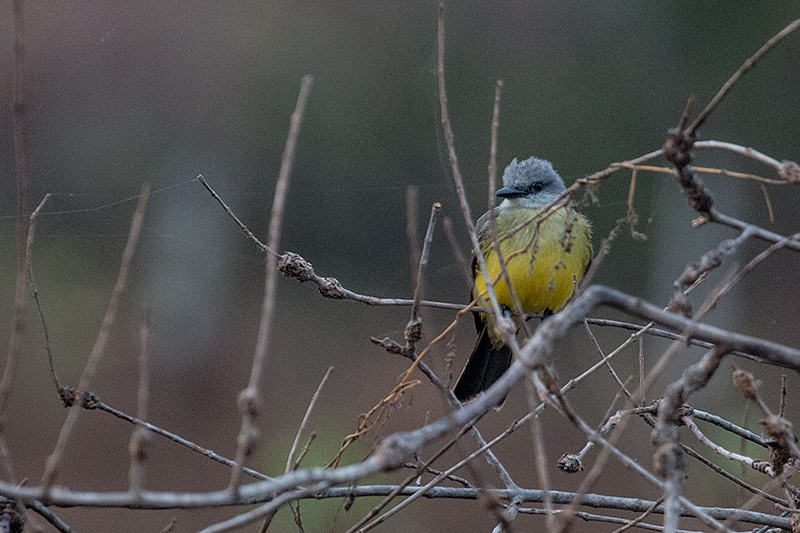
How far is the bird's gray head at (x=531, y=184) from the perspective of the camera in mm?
3738

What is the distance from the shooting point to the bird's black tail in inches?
139

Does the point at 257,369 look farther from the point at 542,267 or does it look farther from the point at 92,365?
the point at 542,267

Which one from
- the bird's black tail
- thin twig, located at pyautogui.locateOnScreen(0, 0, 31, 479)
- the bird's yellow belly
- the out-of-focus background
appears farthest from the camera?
the out-of-focus background

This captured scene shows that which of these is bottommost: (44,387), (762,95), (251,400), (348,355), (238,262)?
(44,387)

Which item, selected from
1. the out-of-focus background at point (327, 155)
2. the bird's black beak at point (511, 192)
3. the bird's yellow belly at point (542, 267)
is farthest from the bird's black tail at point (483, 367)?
the out-of-focus background at point (327, 155)

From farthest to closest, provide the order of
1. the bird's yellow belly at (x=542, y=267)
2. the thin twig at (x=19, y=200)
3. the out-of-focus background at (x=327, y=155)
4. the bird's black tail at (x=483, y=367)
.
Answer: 1. the out-of-focus background at (x=327, y=155)
2. the bird's black tail at (x=483, y=367)
3. the bird's yellow belly at (x=542, y=267)
4. the thin twig at (x=19, y=200)

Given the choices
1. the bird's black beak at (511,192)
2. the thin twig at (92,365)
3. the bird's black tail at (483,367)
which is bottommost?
the bird's black tail at (483,367)

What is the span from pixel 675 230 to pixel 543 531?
23.5ft

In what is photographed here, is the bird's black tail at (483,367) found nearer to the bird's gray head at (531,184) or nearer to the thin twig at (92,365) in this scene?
the bird's gray head at (531,184)

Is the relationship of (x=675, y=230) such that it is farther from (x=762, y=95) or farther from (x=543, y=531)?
(x=543, y=531)

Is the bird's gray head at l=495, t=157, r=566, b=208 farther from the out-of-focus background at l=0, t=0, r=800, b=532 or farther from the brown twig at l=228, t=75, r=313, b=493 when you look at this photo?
the out-of-focus background at l=0, t=0, r=800, b=532

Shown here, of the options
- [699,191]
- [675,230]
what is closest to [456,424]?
[699,191]

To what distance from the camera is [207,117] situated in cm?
1496

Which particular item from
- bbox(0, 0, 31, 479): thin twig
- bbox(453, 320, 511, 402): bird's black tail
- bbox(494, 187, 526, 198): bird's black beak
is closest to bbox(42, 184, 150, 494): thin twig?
bbox(0, 0, 31, 479): thin twig
